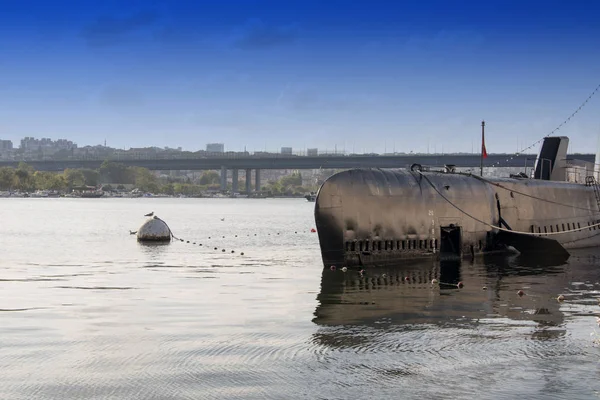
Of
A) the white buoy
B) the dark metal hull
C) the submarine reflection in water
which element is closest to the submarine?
the dark metal hull

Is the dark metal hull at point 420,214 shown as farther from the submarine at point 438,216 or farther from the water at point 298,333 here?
the water at point 298,333

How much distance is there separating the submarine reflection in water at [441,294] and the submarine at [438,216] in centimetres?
81

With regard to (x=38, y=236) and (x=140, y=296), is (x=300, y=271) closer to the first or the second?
(x=140, y=296)

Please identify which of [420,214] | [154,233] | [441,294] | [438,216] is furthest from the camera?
[154,233]

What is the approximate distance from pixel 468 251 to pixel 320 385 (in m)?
21.8

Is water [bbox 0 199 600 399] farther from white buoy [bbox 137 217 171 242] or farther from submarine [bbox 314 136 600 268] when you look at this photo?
white buoy [bbox 137 217 171 242]

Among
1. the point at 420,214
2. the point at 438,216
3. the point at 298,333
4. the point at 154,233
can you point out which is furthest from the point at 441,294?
the point at 154,233

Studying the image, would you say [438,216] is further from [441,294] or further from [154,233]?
[154,233]

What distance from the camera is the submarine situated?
28.0 meters

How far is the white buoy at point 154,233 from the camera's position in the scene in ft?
154

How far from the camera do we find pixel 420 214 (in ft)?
98.9

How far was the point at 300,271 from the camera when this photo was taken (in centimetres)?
2994

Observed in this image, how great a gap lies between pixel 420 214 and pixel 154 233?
2121 cm

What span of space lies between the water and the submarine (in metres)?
1.19
